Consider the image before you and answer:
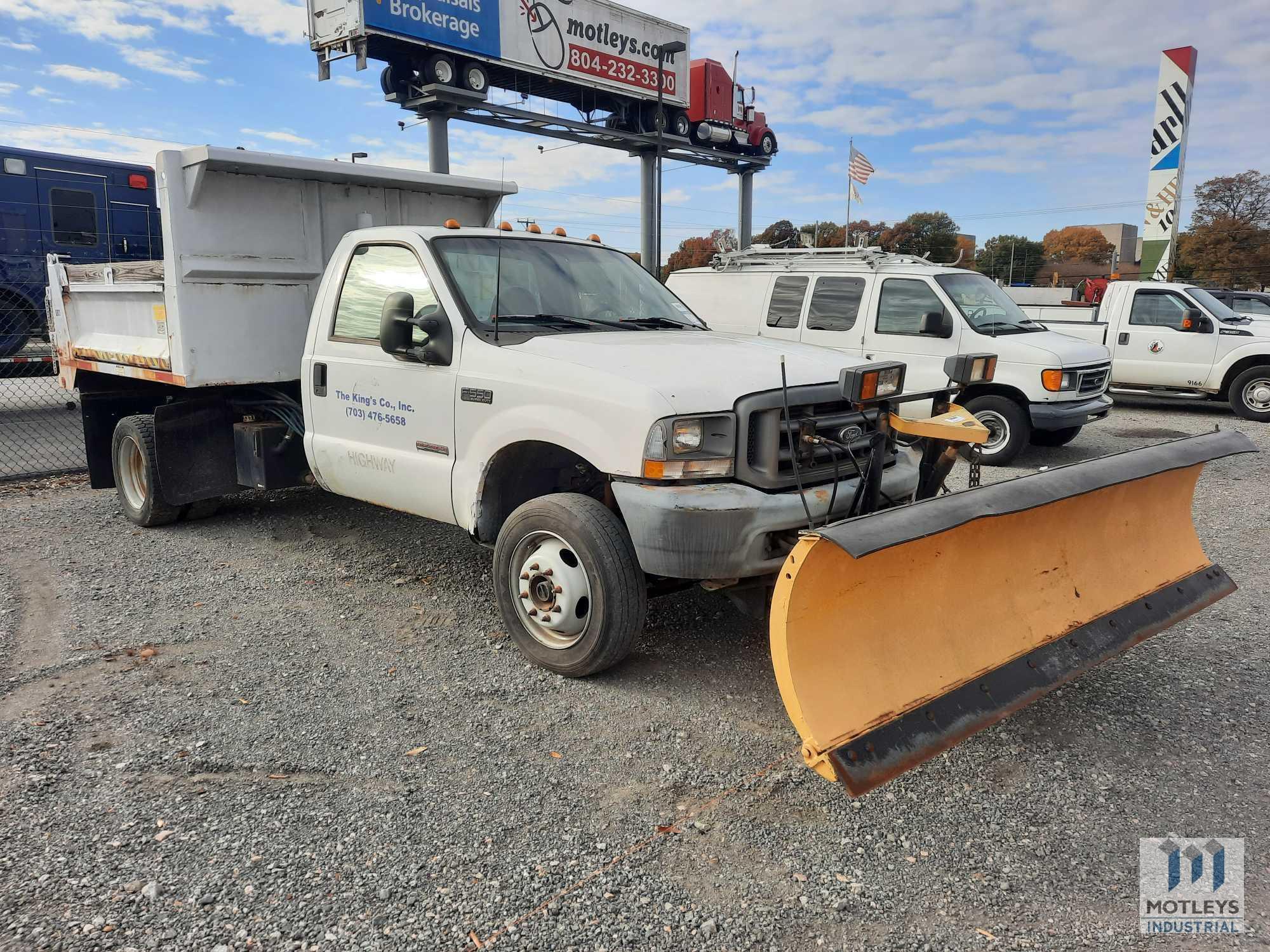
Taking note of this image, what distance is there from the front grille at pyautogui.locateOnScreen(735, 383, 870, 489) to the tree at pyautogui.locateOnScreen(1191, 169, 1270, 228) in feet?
229

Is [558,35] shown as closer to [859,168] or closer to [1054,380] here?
[859,168]

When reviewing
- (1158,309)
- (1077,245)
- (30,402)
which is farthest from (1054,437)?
(1077,245)

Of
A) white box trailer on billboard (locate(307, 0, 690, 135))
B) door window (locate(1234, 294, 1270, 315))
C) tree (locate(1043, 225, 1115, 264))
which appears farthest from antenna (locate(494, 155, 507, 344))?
tree (locate(1043, 225, 1115, 264))

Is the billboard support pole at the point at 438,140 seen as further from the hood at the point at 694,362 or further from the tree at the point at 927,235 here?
the tree at the point at 927,235

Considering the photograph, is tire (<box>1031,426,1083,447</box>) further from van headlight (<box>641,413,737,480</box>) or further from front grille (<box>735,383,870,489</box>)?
van headlight (<box>641,413,737,480</box>)

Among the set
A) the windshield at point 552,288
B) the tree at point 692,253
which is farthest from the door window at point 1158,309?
the tree at point 692,253

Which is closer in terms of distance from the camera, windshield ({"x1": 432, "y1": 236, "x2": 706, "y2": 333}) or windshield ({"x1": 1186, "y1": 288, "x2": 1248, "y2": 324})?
windshield ({"x1": 432, "y1": 236, "x2": 706, "y2": 333})

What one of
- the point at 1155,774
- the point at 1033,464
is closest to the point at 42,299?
the point at 1033,464

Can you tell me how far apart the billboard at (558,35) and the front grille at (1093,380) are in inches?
542

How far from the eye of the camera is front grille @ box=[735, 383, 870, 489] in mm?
3668

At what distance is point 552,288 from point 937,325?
566 cm

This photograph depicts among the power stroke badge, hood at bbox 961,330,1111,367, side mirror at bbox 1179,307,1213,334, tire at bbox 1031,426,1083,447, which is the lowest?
the power stroke badge

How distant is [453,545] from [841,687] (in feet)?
12.3

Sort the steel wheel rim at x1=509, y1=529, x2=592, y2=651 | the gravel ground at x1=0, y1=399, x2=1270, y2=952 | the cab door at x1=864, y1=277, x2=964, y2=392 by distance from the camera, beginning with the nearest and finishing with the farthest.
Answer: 1. the gravel ground at x1=0, y1=399, x2=1270, y2=952
2. the steel wheel rim at x1=509, y1=529, x2=592, y2=651
3. the cab door at x1=864, y1=277, x2=964, y2=392
